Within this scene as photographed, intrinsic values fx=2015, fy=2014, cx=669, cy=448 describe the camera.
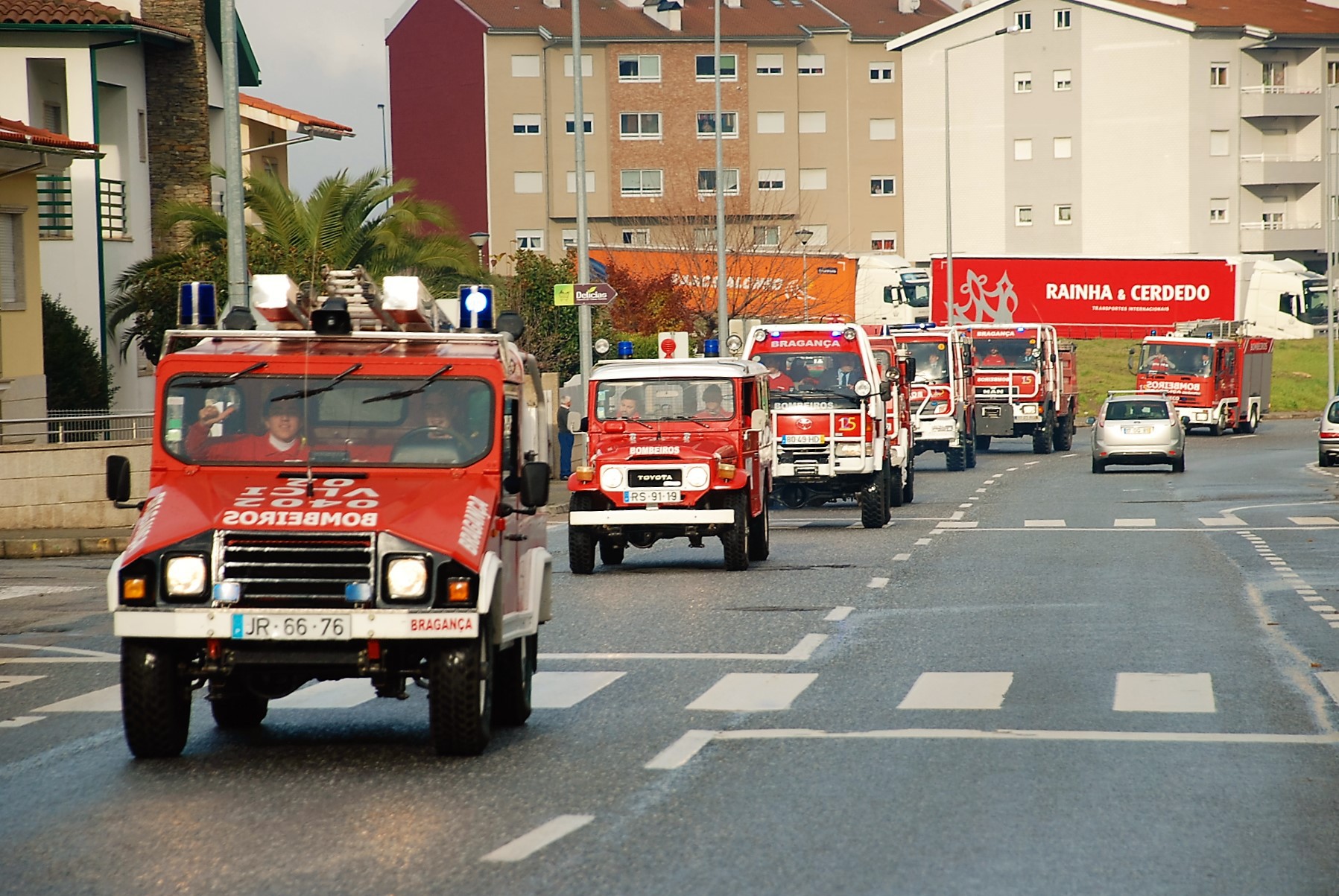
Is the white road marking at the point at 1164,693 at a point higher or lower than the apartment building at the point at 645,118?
lower

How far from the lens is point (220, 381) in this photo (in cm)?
981

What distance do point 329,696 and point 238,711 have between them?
137cm

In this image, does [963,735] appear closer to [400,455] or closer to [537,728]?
[537,728]

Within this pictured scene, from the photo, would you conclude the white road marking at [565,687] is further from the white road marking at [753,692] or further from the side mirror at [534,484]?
the side mirror at [534,484]

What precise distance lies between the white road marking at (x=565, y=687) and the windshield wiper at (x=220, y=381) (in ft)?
8.19

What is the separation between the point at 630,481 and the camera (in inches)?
784

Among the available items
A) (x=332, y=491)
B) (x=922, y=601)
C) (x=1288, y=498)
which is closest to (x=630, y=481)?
(x=922, y=601)

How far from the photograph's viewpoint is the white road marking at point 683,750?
9.05 meters

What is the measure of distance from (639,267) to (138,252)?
92.6 feet

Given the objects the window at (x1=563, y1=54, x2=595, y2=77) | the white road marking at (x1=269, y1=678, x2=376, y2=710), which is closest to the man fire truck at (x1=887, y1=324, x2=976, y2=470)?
the white road marking at (x1=269, y1=678, x2=376, y2=710)

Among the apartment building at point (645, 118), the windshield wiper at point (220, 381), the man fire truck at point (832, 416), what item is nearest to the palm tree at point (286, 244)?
the man fire truck at point (832, 416)

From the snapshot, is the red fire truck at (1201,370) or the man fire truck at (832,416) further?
the red fire truck at (1201,370)

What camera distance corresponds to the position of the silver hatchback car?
135 feet

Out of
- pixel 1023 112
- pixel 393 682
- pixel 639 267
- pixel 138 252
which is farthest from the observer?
pixel 1023 112
